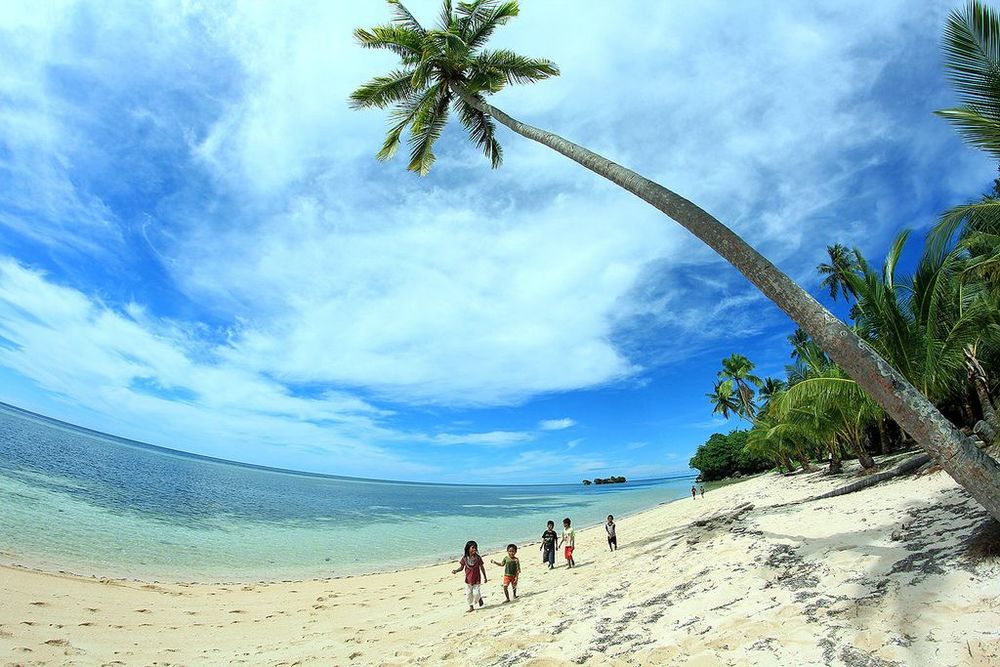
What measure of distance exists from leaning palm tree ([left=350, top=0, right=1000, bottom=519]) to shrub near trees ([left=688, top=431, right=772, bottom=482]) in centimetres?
5770

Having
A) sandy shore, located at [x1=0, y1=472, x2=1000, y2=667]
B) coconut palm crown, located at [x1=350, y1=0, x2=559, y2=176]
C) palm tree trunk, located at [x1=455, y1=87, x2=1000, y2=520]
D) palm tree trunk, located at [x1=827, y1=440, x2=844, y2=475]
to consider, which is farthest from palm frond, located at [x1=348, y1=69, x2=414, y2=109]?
palm tree trunk, located at [x1=827, y1=440, x2=844, y2=475]

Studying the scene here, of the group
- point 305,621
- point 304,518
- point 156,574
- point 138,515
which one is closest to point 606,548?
point 305,621

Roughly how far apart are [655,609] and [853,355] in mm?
Result: 4457

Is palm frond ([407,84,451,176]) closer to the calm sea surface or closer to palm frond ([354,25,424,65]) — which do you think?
palm frond ([354,25,424,65])

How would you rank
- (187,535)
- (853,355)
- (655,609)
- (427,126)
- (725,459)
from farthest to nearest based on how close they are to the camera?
1. (725,459)
2. (187,535)
3. (427,126)
4. (655,609)
5. (853,355)

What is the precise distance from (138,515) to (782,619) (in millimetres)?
31453

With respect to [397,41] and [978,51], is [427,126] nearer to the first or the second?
[397,41]

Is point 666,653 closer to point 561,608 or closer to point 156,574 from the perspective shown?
point 561,608

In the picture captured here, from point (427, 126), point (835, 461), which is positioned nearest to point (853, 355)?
point (427, 126)

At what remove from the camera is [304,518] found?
3681 cm

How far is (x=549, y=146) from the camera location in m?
9.29

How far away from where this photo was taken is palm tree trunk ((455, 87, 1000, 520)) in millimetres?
4285

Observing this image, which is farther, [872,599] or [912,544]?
[912,544]

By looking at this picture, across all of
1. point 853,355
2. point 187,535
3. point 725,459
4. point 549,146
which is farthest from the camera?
point 725,459
